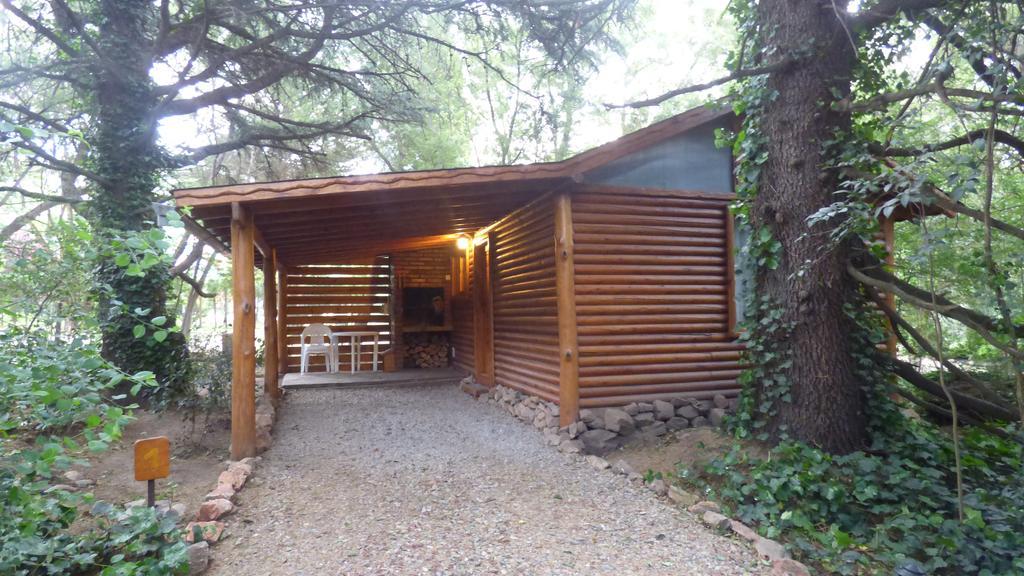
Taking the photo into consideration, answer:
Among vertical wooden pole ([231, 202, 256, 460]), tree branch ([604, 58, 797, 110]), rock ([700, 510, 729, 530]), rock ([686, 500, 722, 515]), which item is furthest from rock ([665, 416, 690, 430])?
vertical wooden pole ([231, 202, 256, 460])

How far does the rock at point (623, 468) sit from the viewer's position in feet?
16.0

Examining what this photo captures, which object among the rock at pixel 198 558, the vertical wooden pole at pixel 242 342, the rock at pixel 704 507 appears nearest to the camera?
the rock at pixel 198 558

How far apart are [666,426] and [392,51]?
22.4 ft

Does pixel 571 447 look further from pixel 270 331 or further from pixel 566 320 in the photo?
pixel 270 331

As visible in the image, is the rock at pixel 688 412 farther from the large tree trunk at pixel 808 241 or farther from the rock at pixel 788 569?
the rock at pixel 788 569

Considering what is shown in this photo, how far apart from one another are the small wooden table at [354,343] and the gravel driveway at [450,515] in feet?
14.9

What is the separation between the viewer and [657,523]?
386cm

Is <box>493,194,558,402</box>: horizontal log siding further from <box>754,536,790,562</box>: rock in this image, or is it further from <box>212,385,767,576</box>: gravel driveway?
<box>754,536,790,562</box>: rock

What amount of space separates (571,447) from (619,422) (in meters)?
0.56

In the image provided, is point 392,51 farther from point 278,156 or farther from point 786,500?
point 786,500

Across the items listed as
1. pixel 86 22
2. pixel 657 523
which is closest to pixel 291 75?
pixel 86 22

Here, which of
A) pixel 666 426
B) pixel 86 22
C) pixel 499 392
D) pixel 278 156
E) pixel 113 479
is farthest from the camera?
pixel 278 156

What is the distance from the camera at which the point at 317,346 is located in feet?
34.1

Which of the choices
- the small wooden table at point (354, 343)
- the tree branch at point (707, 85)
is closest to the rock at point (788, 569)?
the tree branch at point (707, 85)
